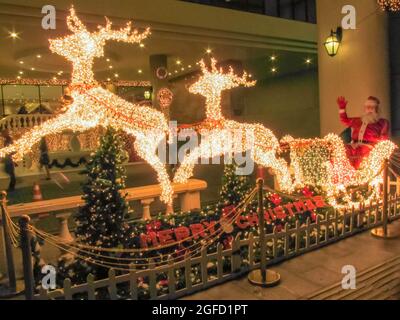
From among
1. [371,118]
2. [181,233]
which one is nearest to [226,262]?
[181,233]

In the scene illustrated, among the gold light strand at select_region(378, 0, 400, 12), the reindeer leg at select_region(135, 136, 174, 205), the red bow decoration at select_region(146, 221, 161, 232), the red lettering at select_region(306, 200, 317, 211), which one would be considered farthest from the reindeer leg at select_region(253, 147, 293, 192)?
the gold light strand at select_region(378, 0, 400, 12)

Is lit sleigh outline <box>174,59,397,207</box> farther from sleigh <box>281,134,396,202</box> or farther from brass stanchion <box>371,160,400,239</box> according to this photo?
brass stanchion <box>371,160,400,239</box>

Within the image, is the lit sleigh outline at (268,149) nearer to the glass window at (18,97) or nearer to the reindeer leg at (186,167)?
the reindeer leg at (186,167)

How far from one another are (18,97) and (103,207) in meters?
23.3

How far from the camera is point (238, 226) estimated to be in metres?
5.05

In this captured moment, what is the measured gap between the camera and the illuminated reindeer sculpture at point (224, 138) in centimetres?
657

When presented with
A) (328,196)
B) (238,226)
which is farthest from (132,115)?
(328,196)

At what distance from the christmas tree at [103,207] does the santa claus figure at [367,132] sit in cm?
494

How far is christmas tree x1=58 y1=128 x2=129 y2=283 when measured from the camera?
4277 mm

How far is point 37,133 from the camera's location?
522cm

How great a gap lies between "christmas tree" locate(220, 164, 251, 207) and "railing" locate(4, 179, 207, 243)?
145 cm

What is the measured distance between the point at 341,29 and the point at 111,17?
648 centimetres

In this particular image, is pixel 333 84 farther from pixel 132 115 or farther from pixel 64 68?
pixel 64 68

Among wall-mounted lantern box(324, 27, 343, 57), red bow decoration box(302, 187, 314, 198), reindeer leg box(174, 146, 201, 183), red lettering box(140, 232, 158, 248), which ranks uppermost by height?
wall-mounted lantern box(324, 27, 343, 57)
